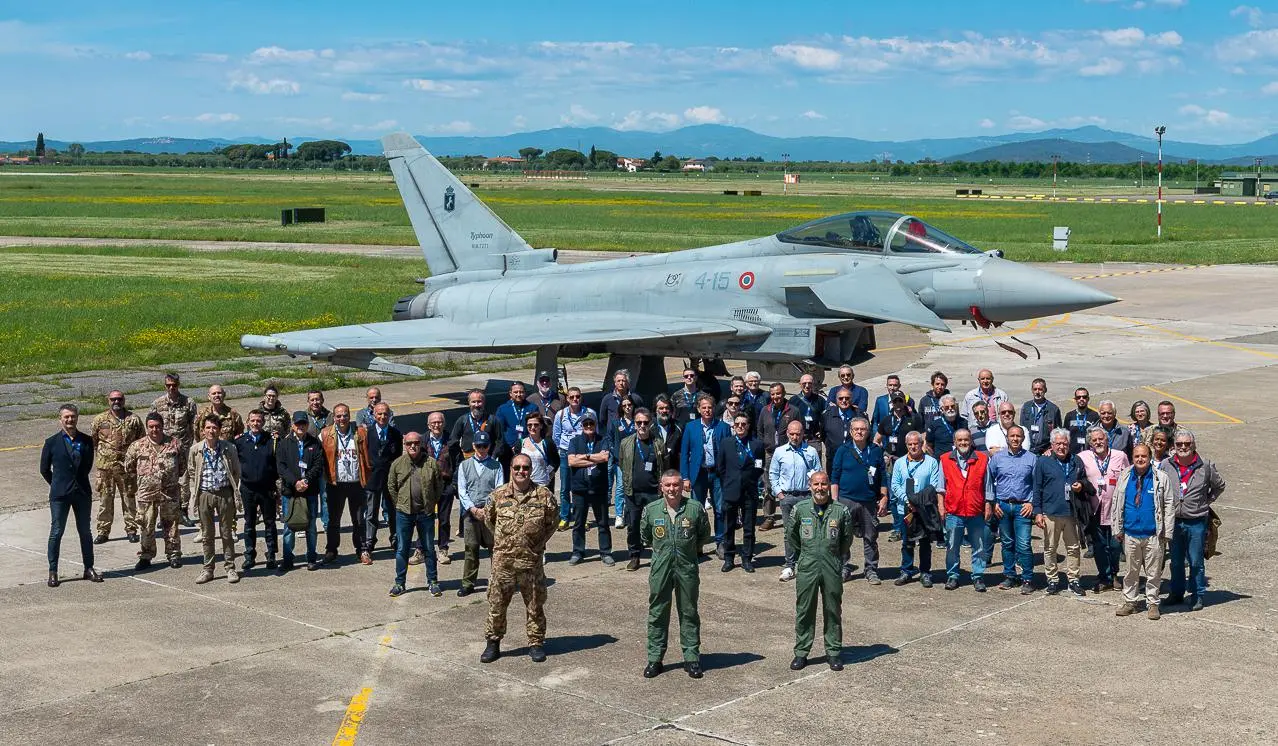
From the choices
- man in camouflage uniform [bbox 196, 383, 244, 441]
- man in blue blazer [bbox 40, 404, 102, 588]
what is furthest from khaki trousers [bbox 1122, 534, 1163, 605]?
man in blue blazer [bbox 40, 404, 102, 588]

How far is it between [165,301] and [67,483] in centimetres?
2588

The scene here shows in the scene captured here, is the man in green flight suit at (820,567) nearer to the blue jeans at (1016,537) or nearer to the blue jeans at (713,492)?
the blue jeans at (1016,537)

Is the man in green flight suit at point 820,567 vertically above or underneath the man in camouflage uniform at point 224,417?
underneath

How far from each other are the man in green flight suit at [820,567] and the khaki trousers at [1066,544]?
265cm

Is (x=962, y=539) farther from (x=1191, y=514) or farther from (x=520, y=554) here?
(x=520, y=554)

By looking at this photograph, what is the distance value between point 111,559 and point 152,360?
49.8 feet

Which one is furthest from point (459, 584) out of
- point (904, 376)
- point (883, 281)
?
point (904, 376)

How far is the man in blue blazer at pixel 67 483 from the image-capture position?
491 inches

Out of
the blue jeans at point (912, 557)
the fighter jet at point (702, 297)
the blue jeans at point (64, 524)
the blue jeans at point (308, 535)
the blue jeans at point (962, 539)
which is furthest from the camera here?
the fighter jet at point (702, 297)

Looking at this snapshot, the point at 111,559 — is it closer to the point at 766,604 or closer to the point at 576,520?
the point at 576,520

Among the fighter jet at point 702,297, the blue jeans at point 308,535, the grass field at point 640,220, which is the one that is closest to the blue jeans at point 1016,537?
the fighter jet at point 702,297

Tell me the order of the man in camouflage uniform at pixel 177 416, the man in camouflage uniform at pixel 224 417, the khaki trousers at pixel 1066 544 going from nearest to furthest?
the khaki trousers at pixel 1066 544 < the man in camouflage uniform at pixel 224 417 < the man in camouflage uniform at pixel 177 416

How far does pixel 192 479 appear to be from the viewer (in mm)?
13695

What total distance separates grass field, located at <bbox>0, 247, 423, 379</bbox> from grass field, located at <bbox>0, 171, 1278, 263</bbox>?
37.1ft
